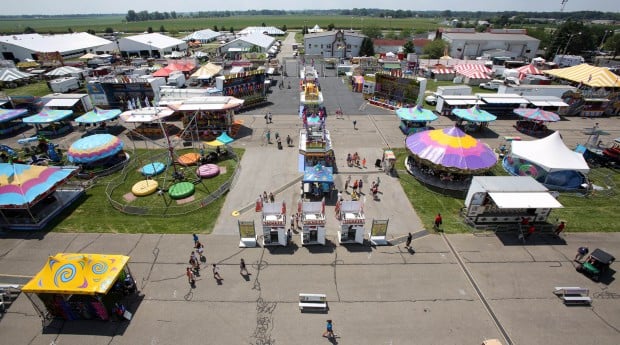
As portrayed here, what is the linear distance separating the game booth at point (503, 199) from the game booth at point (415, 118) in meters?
14.6

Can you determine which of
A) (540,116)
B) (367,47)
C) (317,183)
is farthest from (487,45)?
(317,183)

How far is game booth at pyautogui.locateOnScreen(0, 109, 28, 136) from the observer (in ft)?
118

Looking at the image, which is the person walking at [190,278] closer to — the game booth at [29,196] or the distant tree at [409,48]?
the game booth at [29,196]

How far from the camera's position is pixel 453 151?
2608 cm

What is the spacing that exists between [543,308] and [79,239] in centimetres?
2848

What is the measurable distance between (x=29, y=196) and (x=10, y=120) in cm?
2426

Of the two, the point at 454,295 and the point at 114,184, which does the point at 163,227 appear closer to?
the point at 114,184

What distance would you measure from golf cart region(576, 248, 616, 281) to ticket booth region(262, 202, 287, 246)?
18.1 m

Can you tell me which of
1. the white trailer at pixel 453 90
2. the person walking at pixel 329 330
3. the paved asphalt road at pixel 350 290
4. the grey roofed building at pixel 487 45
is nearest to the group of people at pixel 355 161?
the paved asphalt road at pixel 350 290

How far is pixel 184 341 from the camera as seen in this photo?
14.0 m

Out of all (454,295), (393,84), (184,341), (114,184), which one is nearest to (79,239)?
(114,184)

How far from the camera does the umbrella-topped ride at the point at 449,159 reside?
25.5 m

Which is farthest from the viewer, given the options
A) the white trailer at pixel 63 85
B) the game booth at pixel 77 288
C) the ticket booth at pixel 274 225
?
the white trailer at pixel 63 85

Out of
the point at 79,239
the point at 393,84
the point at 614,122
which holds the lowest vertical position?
the point at 79,239
